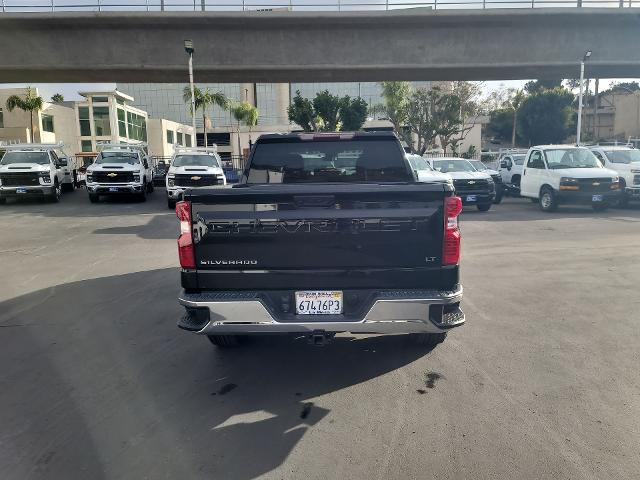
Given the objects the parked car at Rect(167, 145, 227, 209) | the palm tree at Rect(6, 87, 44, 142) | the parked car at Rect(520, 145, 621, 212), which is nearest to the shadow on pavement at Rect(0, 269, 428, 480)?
the parked car at Rect(167, 145, 227, 209)

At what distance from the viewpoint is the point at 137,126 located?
6838 centimetres

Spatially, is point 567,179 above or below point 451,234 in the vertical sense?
below

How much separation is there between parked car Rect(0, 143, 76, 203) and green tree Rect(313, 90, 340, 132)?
97.1 ft

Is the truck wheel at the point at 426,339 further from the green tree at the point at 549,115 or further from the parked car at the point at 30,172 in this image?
the green tree at the point at 549,115

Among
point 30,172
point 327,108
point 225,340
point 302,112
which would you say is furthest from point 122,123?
point 225,340

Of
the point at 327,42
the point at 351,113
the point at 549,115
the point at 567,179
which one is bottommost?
the point at 567,179

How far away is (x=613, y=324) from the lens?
239 inches

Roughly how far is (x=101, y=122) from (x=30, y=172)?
44.2 metres

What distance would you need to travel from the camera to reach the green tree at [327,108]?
160ft

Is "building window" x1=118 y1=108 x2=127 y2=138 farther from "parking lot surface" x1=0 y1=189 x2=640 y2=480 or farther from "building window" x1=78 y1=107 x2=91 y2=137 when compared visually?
"parking lot surface" x1=0 y1=189 x2=640 y2=480

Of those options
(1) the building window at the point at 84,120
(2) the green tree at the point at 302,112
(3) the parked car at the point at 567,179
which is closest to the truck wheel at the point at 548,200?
(3) the parked car at the point at 567,179

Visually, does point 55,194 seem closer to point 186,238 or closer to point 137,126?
point 186,238

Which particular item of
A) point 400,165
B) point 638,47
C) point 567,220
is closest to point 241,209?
point 400,165

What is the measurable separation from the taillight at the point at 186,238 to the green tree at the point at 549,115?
206 feet
